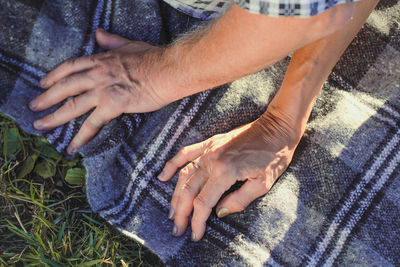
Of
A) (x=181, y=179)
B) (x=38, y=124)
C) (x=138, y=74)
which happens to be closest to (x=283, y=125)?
(x=181, y=179)

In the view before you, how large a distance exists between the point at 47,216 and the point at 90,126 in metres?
0.35

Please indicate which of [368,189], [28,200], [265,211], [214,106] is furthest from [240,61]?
[28,200]

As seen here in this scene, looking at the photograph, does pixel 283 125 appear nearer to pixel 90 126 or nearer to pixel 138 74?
pixel 138 74

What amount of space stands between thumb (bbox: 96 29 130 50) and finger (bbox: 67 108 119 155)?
0.68ft

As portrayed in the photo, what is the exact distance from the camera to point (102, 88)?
110cm

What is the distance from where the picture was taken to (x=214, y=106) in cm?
118

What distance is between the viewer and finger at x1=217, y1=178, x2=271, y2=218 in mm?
1079

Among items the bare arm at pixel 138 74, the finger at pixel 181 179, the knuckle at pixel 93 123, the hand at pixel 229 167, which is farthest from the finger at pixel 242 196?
the knuckle at pixel 93 123

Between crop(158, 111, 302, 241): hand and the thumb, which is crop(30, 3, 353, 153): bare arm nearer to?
the thumb

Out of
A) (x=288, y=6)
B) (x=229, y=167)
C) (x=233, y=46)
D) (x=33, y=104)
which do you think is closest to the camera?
(x=288, y=6)

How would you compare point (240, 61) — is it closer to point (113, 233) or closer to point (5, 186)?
point (113, 233)

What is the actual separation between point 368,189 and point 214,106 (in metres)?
0.49

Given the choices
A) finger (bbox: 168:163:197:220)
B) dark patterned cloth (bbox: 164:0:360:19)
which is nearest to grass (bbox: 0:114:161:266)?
finger (bbox: 168:163:197:220)

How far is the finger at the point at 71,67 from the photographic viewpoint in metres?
1.12
